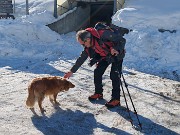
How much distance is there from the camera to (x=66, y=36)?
15211mm

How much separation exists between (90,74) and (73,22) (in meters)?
7.31

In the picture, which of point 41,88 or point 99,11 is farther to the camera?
point 99,11

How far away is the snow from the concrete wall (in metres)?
0.37

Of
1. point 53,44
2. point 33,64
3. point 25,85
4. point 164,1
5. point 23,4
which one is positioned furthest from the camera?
point 23,4

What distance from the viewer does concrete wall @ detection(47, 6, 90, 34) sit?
15.4 metres

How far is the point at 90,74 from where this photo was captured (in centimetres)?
955

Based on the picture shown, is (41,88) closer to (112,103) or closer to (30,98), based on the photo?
(30,98)

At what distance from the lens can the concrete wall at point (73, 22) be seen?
15359mm

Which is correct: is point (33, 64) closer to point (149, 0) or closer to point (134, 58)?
point (134, 58)

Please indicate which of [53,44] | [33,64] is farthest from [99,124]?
[53,44]

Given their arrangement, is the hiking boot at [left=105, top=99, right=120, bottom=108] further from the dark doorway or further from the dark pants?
the dark doorway

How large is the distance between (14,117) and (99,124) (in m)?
1.64

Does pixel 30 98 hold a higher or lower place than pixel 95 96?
higher

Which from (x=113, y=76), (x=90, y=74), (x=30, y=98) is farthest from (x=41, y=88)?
(x=90, y=74)
